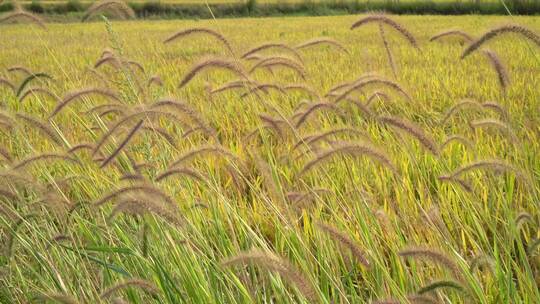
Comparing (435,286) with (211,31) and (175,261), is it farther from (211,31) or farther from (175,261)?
(211,31)

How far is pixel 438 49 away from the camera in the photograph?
7359 mm

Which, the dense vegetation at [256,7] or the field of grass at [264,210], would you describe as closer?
the field of grass at [264,210]

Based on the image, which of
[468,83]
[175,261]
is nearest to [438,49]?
[468,83]

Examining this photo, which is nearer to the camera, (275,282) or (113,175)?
(275,282)

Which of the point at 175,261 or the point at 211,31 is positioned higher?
the point at 211,31

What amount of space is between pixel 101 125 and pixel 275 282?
3.85 ft

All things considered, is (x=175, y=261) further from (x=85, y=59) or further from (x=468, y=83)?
(x=85, y=59)

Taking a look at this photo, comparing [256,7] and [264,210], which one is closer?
[264,210]

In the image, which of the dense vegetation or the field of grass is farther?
the dense vegetation

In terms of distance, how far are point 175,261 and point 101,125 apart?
3.06 feet

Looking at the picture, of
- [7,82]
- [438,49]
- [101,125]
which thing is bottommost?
[438,49]

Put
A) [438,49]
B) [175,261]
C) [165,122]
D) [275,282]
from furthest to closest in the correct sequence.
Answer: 1. [438,49]
2. [165,122]
3. [175,261]
4. [275,282]

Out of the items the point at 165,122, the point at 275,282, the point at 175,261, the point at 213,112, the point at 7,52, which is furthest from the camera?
the point at 7,52

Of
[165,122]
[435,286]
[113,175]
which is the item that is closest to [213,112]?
[165,122]
